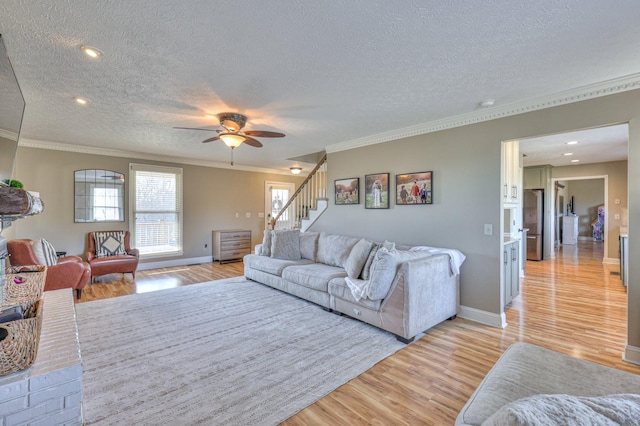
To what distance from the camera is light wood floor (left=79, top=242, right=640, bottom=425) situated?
191cm

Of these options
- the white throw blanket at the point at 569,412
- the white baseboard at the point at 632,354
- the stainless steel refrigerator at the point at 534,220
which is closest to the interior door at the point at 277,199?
the stainless steel refrigerator at the point at 534,220

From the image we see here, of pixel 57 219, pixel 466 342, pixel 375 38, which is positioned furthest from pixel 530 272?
pixel 57 219

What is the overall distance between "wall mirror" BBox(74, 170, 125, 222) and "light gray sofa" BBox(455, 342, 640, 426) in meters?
6.71

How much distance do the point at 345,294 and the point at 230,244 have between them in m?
4.53

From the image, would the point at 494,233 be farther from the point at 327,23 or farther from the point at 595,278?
the point at 595,278

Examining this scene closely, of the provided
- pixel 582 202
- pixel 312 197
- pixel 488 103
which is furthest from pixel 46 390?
pixel 582 202

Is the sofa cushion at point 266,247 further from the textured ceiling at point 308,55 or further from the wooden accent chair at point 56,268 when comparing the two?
the wooden accent chair at point 56,268

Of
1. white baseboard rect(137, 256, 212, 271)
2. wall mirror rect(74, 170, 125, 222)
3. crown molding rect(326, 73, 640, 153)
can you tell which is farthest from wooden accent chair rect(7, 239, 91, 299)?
crown molding rect(326, 73, 640, 153)

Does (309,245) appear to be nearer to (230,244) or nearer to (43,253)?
(230,244)

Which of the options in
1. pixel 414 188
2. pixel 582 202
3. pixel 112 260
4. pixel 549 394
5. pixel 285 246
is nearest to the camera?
pixel 549 394

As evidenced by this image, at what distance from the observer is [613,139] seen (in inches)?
184

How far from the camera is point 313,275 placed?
3.84m

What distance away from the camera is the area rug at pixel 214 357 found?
6.26 feet

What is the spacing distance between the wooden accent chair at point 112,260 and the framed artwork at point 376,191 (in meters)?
4.42
